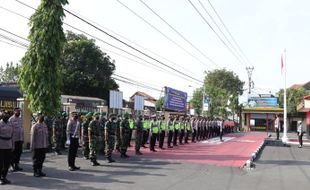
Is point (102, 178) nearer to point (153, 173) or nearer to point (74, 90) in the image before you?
point (153, 173)

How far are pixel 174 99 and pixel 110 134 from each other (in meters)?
19.1

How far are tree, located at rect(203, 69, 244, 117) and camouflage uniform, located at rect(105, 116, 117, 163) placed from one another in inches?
1719

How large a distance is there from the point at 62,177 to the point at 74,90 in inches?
1742

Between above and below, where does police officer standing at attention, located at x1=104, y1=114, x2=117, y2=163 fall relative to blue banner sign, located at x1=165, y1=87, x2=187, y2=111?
below

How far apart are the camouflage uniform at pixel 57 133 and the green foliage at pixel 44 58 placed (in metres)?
0.51

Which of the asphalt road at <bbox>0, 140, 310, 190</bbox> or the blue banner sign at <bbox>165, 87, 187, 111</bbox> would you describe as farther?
the blue banner sign at <bbox>165, 87, 187, 111</bbox>

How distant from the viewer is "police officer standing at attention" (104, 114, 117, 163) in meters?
15.3

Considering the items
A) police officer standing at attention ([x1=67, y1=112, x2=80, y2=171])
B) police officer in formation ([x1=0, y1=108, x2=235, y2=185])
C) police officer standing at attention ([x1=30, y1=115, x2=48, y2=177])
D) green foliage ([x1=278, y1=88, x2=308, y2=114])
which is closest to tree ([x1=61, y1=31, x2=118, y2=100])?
police officer in formation ([x1=0, y1=108, x2=235, y2=185])

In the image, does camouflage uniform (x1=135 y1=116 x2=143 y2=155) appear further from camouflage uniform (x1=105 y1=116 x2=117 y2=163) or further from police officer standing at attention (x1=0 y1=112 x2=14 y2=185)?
police officer standing at attention (x1=0 y1=112 x2=14 y2=185)

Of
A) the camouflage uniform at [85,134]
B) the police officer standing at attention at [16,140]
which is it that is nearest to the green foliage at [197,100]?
the camouflage uniform at [85,134]

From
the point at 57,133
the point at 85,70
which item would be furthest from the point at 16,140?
the point at 85,70

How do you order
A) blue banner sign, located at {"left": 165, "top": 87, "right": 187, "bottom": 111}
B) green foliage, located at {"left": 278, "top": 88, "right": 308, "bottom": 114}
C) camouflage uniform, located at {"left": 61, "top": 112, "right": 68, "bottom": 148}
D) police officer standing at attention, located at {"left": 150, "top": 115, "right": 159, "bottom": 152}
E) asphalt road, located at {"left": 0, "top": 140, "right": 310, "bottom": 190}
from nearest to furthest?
1. asphalt road, located at {"left": 0, "top": 140, "right": 310, "bottom": 190}
2. camouflage uniform, located at {"left": 61, "top": 112, "right": 68, "bottom": 148}
3. police officer standing at attention, located at {"left": 150, "top": 115, "right": 159, "bottom": 152}
4. blue banner sign, located at {"left": 165, "top": 87, "right": 187, "bottom": 111}
5. green foliage, located at {"left": 278, "top": 88, "right": 308, "bottom": 114}

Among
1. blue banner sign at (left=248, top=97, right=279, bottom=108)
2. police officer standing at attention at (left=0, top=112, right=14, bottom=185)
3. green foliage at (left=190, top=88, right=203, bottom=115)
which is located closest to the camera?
police officer standing at attention at (left=0, top=112, right=14, bottom=185)

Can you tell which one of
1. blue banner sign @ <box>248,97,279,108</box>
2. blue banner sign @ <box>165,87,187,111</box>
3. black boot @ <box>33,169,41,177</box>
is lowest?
black boot @ <box>33,169,41,177</box>
